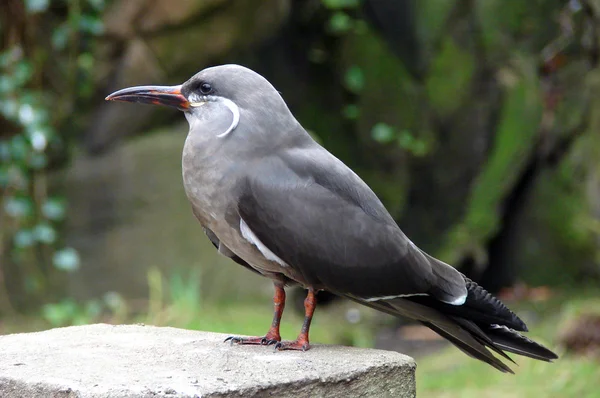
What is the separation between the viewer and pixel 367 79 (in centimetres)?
578

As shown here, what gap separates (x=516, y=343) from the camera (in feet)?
7.81

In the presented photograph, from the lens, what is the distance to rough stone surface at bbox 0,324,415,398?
6.50ft

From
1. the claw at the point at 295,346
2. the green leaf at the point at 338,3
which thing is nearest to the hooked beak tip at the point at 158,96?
the claw at the point at 295,346

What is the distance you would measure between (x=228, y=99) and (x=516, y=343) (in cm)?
104

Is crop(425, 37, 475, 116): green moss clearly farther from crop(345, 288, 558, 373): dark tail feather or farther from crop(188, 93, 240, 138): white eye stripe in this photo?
crop(188, 93, 240, 138): white eye stripe

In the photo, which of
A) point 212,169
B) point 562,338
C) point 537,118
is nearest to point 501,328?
point 212,169

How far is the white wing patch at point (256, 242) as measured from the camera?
7.36ft

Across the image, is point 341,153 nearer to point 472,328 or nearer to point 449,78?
point 449,78

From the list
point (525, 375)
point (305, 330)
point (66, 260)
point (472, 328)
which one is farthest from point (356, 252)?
point (66, 260)

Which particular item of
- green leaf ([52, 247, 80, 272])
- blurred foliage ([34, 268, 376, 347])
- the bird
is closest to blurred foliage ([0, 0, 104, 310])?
green leaf ([52, 247, 80, 272])

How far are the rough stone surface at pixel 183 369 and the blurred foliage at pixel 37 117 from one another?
2199mm

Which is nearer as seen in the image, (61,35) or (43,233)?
(43,233)

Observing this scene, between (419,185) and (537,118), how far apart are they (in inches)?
35.2

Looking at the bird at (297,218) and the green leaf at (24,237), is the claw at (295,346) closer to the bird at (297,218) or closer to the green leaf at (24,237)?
the bird at (297,218)
